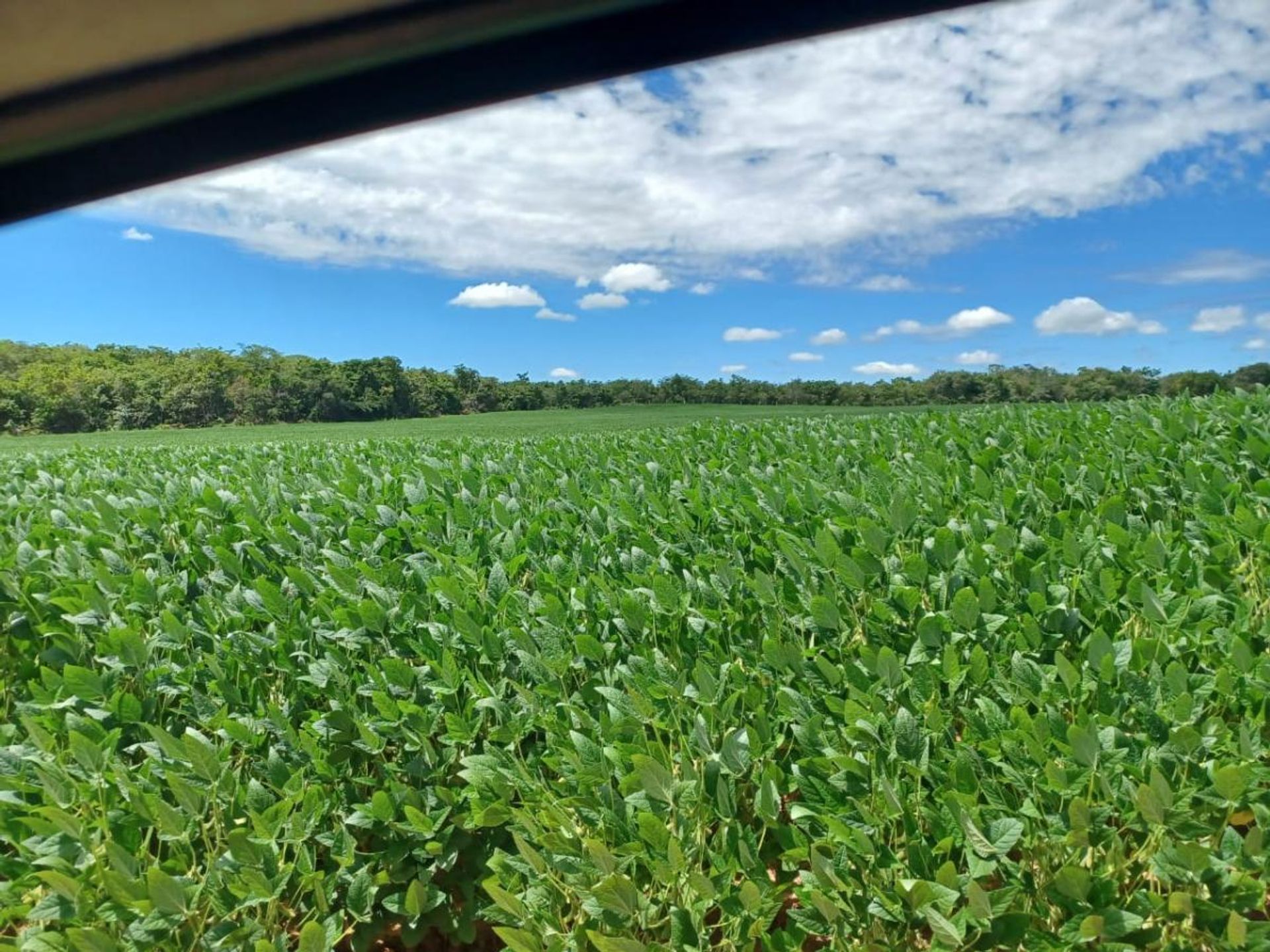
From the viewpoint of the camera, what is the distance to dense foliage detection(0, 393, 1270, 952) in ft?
6.39

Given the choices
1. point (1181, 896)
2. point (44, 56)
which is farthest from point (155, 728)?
point (1181, 896)

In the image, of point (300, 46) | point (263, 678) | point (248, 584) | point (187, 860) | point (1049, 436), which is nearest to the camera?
point (300, 46)

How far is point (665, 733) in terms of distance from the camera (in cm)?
275

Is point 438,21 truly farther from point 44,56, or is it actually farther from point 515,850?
point 515,850

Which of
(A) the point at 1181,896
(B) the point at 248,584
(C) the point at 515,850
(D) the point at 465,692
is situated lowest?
(C) the point at 515,850

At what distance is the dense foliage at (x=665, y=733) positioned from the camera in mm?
1947

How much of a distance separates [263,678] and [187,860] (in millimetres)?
880

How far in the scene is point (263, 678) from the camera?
10.5ft

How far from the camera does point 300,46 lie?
186 cm

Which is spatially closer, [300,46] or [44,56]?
[44,56]

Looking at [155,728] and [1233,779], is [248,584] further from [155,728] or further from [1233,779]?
[1233,779]

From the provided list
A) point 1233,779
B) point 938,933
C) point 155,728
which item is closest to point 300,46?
point 155,728

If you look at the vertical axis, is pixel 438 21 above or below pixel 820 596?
above

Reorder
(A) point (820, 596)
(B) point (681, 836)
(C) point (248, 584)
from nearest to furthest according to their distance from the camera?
(B) point (681, 836), (A) point (820, 596), (C) point (248, 584)
